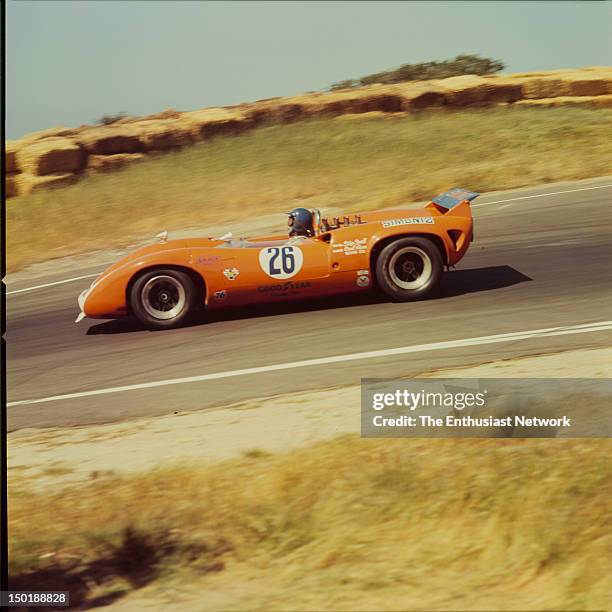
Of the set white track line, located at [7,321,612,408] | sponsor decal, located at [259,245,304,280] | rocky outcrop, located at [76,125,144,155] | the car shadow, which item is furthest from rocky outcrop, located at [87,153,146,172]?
white track line, located at [7,321,612,408]

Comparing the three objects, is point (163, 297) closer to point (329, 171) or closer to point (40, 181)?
point (329, 171)

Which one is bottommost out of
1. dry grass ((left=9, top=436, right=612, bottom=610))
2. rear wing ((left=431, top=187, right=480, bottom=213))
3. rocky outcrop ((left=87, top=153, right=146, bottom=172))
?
dry grass ((left=9, top=436, right=612, bottom=610))

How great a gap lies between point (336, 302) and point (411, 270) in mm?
827

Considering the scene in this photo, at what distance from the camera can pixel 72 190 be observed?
15.5m

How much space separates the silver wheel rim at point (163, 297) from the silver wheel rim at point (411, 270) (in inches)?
81.6

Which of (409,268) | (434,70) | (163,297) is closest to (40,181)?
(434,70)

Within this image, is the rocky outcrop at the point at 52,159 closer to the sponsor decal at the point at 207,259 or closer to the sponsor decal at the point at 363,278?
the sponsor decal at the point at 207,259

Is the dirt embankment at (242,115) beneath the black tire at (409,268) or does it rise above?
above

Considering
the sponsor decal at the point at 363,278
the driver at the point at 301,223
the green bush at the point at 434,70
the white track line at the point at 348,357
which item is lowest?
the white track line at the point at 348,357

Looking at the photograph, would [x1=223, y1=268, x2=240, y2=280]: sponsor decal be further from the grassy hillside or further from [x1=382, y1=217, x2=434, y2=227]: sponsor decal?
the grassy hillside

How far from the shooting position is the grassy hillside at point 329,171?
12797 mm

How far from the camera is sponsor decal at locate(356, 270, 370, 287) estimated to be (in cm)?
933

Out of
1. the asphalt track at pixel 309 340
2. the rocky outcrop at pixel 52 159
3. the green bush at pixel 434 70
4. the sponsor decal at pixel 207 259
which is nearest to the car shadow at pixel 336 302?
the asphalt track at pixel 309 340

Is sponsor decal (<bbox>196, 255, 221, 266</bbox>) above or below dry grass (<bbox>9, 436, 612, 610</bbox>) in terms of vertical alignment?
above
